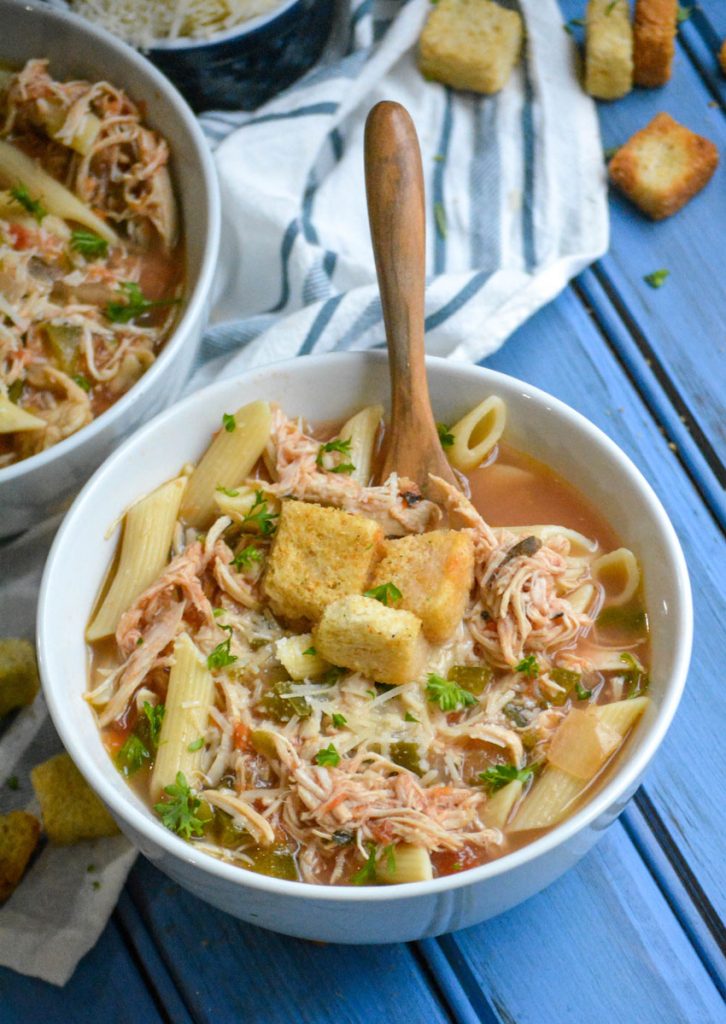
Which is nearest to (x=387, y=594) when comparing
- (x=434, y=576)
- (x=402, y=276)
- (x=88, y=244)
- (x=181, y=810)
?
(x=434, y=576)

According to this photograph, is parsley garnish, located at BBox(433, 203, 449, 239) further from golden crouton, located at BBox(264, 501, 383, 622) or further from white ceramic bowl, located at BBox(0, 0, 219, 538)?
golden crouton, located at BBox(264, 501, 383, 622)

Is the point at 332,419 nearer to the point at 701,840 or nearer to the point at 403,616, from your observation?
the point at 403,616

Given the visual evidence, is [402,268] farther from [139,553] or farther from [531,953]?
[531,953]

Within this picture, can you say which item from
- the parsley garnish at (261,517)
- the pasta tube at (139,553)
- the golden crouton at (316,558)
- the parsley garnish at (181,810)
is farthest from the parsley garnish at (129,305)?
the parsley garnish at (181,810)

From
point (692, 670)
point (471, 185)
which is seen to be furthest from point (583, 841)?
point (471, 185)

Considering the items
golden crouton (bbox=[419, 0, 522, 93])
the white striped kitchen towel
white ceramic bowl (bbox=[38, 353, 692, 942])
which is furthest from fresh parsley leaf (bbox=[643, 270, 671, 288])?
white ceramic bowl (bbox=[38, 353, 692, 942])
